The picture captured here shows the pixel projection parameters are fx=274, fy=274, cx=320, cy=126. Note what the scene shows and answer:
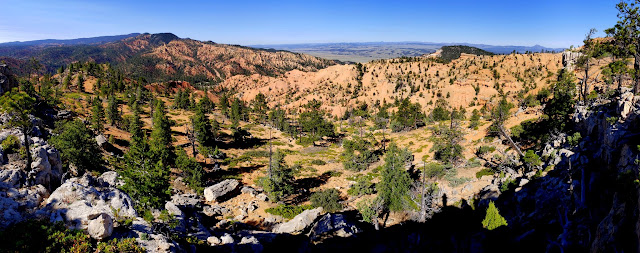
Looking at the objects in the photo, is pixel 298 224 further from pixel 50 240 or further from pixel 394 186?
pixel 50 240

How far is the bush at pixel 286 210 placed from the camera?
1326 inches

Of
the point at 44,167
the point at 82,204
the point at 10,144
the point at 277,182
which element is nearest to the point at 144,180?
the point at 82,204

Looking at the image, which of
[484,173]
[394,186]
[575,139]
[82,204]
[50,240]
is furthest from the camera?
[484,173]

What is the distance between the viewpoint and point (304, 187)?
45531 millimetres

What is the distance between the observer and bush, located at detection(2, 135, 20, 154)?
869 inches

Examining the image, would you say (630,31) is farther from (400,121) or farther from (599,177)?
(400,121)

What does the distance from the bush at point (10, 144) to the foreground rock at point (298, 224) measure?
23.4m

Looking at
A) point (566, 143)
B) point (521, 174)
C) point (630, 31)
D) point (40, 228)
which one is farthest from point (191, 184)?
point (630, 31)

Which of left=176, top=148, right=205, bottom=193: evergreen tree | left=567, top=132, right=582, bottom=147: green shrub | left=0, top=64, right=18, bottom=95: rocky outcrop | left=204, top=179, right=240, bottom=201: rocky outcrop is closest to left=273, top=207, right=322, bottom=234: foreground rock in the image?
left=204, top=179, right=240, bottom=201: rocky outcrop

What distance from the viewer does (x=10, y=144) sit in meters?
22.4

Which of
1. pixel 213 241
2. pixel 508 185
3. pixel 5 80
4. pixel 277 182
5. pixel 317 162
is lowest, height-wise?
pixel 317 162

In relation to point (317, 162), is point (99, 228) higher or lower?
higher

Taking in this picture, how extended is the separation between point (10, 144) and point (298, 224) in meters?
26.1

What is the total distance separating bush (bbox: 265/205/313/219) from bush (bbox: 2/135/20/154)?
23983 mm
